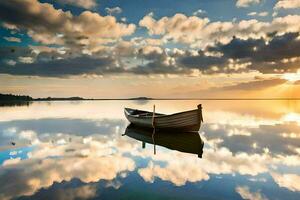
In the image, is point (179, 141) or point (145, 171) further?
point (179, 141)

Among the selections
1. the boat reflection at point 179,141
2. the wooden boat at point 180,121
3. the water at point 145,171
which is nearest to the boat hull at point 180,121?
the wooden boat at point 180,121

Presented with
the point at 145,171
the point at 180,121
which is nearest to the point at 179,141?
the point at 180,121

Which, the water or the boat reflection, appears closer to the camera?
the water

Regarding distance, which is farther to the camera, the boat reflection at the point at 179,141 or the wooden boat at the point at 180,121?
the wooden boat at the point at 180,121

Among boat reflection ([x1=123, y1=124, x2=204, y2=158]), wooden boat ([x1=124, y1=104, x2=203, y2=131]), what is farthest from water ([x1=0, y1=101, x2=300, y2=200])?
wooden boat ([x1=124, y1=104, x2=203, y2=131])

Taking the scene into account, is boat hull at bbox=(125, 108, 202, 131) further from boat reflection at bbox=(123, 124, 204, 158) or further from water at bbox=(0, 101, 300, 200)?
water at bbox=(0, 101, 300, 200)

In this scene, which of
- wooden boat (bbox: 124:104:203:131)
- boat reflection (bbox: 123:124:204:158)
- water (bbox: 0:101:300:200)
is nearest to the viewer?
water (bbox: 0:101:300:200)

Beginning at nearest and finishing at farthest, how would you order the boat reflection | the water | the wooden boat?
1. the water
2. the boat reflection
3. the wooden boat

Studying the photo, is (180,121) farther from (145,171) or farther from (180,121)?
(145,171)

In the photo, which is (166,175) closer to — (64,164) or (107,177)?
(107,177)

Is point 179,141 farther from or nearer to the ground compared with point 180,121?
nearer to the ground

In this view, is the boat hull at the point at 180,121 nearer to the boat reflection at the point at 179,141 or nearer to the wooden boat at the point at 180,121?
the wooden boat at the point at 180,121

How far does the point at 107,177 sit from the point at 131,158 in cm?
393

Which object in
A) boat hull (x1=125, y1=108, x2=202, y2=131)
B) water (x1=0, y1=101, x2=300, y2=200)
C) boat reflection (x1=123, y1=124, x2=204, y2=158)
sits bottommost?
boat reflection (x1=123, y1=124, x2=204, y2=158)
